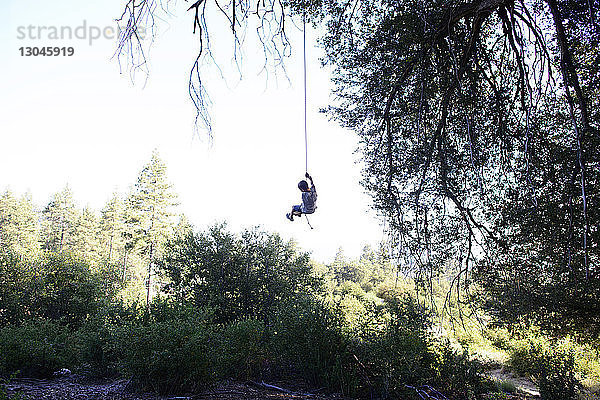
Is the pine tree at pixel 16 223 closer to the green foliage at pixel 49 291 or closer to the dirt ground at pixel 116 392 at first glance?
the green foliage at pixel 49 291

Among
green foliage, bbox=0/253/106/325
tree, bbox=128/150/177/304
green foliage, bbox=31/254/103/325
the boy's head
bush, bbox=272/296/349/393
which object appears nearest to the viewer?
the boy's head

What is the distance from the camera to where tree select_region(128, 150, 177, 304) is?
27.3 meters

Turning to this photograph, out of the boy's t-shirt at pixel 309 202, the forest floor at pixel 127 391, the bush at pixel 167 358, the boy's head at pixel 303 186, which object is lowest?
the forest floor at pixel 127 391

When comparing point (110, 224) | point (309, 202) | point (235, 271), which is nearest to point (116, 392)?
point (309, 202)

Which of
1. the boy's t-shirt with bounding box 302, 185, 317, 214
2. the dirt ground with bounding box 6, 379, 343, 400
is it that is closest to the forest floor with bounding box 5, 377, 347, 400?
the dirt ground with bounding box 6, 379, 343, 400

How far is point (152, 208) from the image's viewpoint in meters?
27.8

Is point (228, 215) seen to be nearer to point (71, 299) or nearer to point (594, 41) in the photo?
point (71, 299)

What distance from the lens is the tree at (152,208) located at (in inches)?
1074

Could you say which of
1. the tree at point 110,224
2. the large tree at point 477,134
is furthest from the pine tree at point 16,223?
the large tree at point 477,134

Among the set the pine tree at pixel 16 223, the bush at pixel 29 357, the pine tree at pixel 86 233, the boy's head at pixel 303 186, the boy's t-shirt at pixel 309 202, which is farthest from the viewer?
the pine tree at pixel 86 233

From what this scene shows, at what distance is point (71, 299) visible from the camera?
41.1 feet

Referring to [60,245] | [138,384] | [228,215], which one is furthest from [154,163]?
[138,384]

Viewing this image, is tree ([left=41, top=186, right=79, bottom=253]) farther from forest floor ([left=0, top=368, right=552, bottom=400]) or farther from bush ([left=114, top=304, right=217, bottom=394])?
bush ([left=114, top=304, right=217, bottom=394])

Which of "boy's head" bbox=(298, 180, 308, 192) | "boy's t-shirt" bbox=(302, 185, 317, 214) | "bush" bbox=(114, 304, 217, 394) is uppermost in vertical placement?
"boy's head" bbox=(298, 180, 308, 192)
